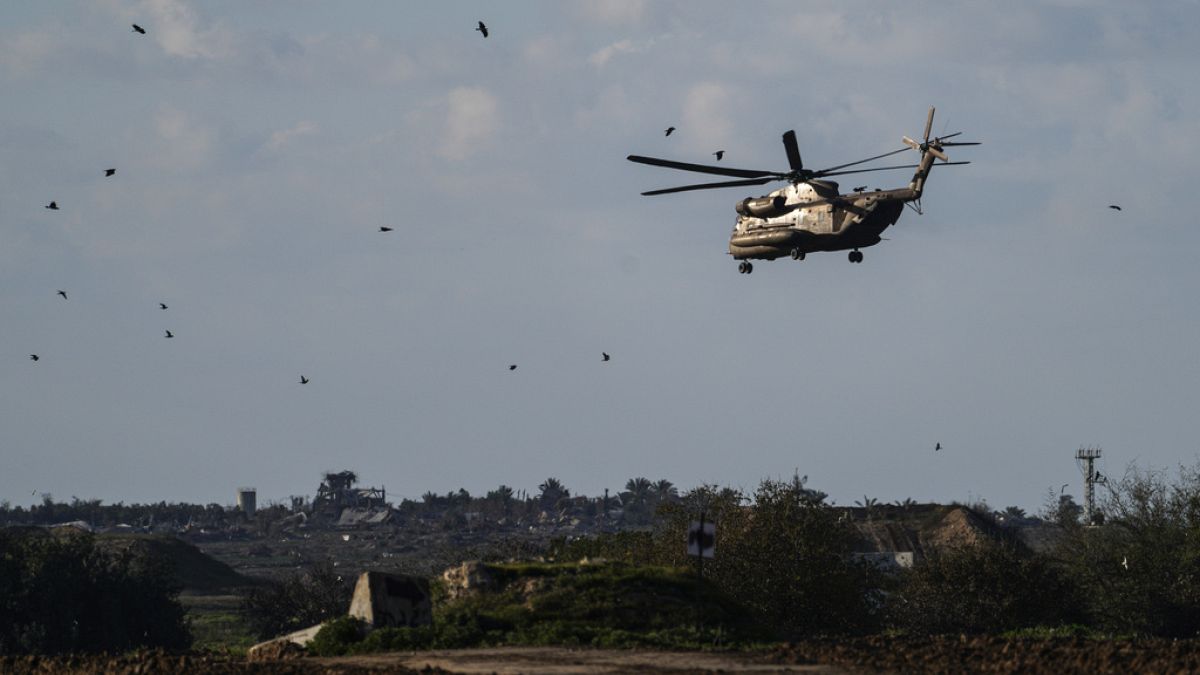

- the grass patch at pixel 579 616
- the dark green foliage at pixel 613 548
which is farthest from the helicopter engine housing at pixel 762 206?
the grass patch at pixel 579 616

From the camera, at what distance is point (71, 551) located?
247ft

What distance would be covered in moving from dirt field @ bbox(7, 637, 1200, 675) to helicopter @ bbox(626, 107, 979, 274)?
69.2ft

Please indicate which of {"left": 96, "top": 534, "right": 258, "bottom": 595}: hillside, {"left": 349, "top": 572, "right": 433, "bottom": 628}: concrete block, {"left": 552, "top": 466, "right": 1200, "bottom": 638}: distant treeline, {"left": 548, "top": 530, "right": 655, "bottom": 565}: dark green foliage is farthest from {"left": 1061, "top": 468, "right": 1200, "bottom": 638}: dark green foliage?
{"left": 96, "top": 534, "right": 258, "bottom": 595}: hillside

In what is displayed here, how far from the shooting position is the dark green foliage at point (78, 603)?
70.8 metres

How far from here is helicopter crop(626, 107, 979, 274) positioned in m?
52.8

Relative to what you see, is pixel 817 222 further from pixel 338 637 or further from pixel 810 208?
pixel 338 637

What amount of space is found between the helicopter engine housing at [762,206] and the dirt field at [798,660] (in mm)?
24881

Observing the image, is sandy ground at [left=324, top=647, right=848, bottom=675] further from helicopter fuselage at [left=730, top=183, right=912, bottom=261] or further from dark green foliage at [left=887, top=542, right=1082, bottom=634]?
dark green foliage at [left=887, top=542, right=1082, bottom=634]

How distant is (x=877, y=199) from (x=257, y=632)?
44.0m

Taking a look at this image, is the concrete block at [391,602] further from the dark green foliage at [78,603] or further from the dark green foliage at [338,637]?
the dark green foliage at [78,603]

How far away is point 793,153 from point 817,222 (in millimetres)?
2547

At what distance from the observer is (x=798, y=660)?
29.8 metres

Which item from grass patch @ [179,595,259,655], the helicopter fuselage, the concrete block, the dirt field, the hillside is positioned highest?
the helicopter fuselage

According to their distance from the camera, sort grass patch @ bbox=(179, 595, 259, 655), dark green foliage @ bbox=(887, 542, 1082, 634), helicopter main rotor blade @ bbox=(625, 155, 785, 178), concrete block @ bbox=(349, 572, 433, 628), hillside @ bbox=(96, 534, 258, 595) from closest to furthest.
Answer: concrete block @ bbox=(349, 572, 433, 628), helicopter main rotor blade @ bbox=(625, 155, 785, 178), dark green foliage @ bbox=(887, 542, 1082, 634), grass patch @ bbox=(179, 595, 259, 655), hillside @ bbox=(96, 534, 258, 595)
